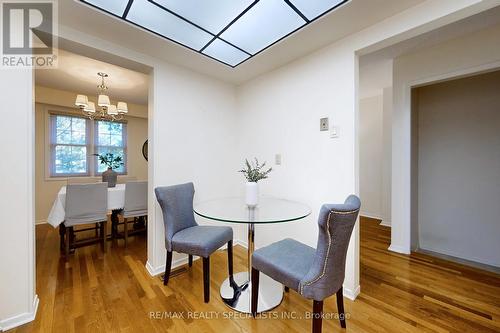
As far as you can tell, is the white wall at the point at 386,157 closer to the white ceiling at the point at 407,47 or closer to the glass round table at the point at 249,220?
the white ceiling at the point at 407,47

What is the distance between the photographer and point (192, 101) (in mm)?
2488

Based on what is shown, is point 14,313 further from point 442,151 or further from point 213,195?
point 442,151

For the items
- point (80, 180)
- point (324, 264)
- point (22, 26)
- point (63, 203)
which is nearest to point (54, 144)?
point (80, 180)

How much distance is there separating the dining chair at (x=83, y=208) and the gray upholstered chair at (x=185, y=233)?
1.29m

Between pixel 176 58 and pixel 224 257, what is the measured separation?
7.72 ft

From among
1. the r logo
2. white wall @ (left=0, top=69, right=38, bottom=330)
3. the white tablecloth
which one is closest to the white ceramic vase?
white wall @ (left=0, top=69, right=38, bottom=330)

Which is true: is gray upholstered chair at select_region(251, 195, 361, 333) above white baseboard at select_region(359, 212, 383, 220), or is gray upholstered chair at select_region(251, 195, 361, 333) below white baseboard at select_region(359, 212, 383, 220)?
above

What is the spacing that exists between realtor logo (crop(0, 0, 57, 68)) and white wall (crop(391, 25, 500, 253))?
3.48m

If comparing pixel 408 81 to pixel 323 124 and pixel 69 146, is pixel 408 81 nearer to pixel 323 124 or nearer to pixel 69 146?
pixel 323 124

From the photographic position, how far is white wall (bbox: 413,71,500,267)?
239 centimetres

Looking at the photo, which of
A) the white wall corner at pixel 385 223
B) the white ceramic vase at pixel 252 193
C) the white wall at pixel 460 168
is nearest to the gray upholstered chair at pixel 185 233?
the white ceramic vase at pixel 252 193

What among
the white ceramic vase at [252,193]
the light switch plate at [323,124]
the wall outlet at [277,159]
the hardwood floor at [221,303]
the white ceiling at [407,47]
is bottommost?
the hardwood floor at [221,303]

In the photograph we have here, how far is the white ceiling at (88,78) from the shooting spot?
8.64ft

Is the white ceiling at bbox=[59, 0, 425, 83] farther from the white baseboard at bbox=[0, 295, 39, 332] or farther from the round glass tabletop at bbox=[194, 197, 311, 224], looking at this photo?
the white baseboard at bbox=[0, 295, 39, 332]
